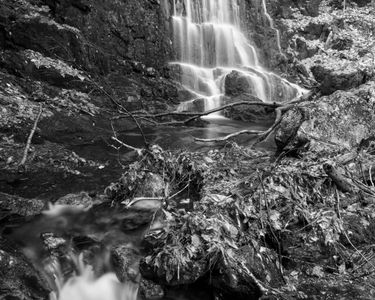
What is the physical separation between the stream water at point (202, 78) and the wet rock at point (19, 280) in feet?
6.67

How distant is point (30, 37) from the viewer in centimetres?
1224

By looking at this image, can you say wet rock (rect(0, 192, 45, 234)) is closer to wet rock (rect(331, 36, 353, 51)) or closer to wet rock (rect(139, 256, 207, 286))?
wet rock (rect(139, 256, 207, 286))

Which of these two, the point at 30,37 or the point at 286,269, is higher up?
A: the point at 30,37

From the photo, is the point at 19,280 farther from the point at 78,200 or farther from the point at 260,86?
the point at 260,86

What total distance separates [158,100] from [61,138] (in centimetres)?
554

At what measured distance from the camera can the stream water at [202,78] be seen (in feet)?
22.9

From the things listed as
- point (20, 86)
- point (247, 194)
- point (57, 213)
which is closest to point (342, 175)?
point (247, 194)

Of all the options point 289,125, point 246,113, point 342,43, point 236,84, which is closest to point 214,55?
point 236,84

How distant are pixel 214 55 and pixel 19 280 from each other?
52.3ft

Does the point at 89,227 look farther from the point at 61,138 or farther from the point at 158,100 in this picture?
the point at 158,100

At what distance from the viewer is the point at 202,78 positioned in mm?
16828

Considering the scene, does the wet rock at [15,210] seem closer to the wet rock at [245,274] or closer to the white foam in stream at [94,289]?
the white foam in stream at [94,289]

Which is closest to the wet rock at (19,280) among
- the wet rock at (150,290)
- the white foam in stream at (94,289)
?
the white foam in stream at (94,289)

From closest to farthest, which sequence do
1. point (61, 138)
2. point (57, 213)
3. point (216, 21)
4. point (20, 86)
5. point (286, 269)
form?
point (286, 269), point (57, 213), point (61, 138), point (20, 86), point (216, 21)
